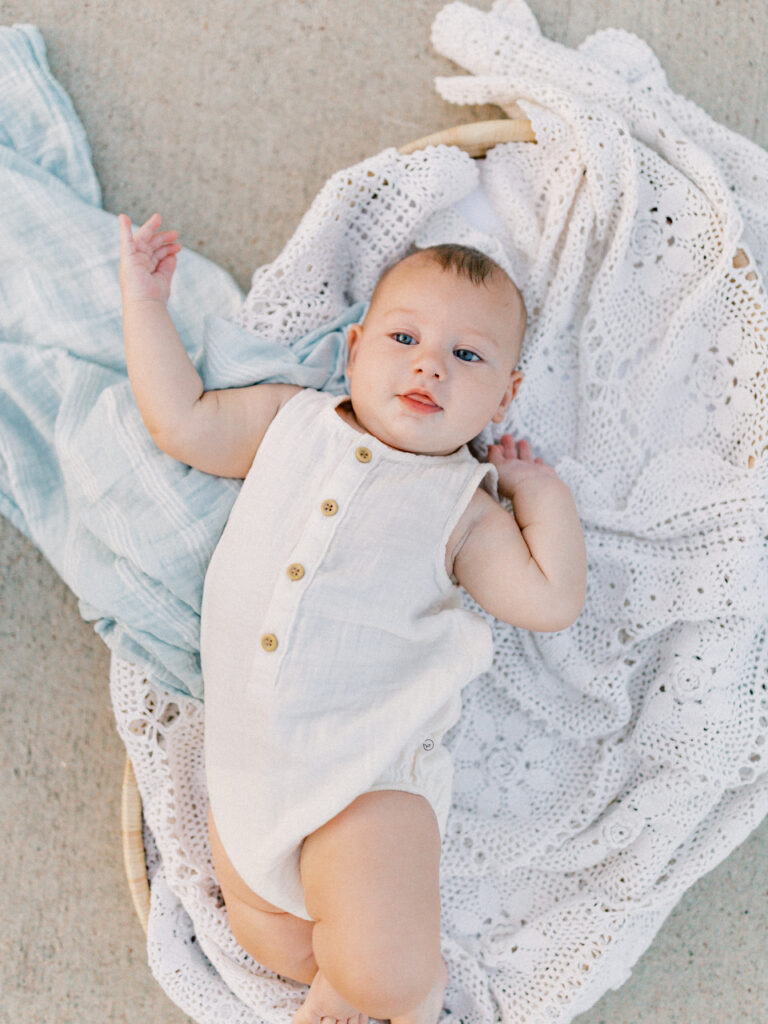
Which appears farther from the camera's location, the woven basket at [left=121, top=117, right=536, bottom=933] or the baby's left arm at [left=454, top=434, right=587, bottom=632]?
the woven basket at [left=121, top=117, right=536, bottom=933]

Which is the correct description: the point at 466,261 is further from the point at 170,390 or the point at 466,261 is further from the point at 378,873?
the point at 378,873

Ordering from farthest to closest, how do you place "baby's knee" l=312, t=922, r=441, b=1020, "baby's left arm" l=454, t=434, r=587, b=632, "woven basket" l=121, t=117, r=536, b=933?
"woven basket" l=121, t=117, r=536, b=933
"baby's left arm" l=454, t=434, r=587, b=632
"baby's knee" l=312, t=922, r=441, b=1020

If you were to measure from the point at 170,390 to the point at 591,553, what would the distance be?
0.59 m

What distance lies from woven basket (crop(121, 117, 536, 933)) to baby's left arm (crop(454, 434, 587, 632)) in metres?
0.48

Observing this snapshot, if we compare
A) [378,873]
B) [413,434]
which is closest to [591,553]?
[413,434]

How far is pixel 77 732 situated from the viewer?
4.10 feet

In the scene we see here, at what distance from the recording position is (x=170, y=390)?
104 centimetres

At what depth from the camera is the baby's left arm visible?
1036 mm

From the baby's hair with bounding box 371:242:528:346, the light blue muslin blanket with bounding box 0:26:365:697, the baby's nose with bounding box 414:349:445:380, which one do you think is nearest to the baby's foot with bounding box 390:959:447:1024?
the light blue muslin blanket with bounding box 0:26:365:697

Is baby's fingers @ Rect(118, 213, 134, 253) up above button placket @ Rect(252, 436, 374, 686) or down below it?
above

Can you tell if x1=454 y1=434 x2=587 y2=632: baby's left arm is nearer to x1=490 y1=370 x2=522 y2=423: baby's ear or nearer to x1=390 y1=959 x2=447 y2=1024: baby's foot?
x1=490 y1=370 x2=522 y2=423: baby's ear

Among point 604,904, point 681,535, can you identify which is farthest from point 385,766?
point 681,535

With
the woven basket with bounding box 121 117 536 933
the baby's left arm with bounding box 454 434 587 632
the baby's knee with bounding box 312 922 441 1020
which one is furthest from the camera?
the woven basket with bounding box 121 117 536 933

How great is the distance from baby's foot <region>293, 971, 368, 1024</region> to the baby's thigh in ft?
0.24
